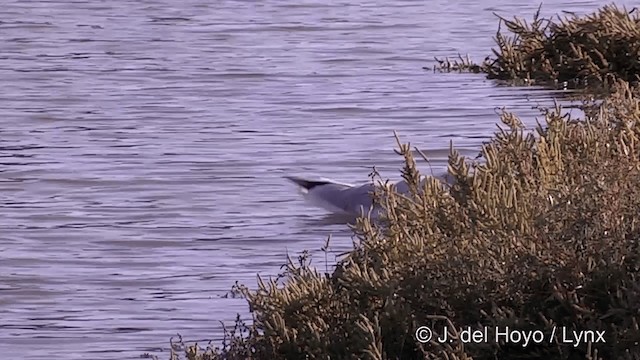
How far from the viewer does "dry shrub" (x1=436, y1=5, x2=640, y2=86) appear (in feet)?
39.0

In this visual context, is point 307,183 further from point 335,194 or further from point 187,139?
point 187,139

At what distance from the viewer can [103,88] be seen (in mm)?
13047

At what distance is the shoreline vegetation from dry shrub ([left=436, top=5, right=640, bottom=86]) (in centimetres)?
636

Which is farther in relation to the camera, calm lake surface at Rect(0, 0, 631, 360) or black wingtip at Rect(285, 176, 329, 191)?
black wingtip at Rect(285, 176, 329, 191)

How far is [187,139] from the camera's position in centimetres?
1068

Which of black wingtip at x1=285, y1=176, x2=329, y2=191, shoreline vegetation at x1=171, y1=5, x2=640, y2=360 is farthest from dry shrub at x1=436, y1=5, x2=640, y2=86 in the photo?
shoreline vegetation at x1=171, y1=5, x2=640, y2=360

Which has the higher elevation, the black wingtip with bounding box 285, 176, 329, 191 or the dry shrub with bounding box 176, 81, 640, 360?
the dry shrub with bounding box 176, 81, 640, 360

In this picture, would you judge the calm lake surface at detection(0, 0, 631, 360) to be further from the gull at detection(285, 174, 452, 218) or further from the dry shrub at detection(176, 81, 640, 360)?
the dry shrub at detection(176, 81, 640, 360)

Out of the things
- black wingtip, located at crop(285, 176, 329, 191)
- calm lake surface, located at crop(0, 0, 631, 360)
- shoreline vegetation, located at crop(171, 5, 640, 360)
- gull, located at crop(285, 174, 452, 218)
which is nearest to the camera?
shoreline vegetation, located at crop(171, 5, 640, 360)

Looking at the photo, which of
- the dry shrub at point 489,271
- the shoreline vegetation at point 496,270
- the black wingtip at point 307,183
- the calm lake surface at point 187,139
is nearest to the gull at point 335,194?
the black wingtip at point 307,183

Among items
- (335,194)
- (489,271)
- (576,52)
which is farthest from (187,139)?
(489,271)

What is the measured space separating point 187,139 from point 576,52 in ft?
10.0

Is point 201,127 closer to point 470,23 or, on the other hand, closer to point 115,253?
point 115,253

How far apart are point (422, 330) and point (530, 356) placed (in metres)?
0.31
